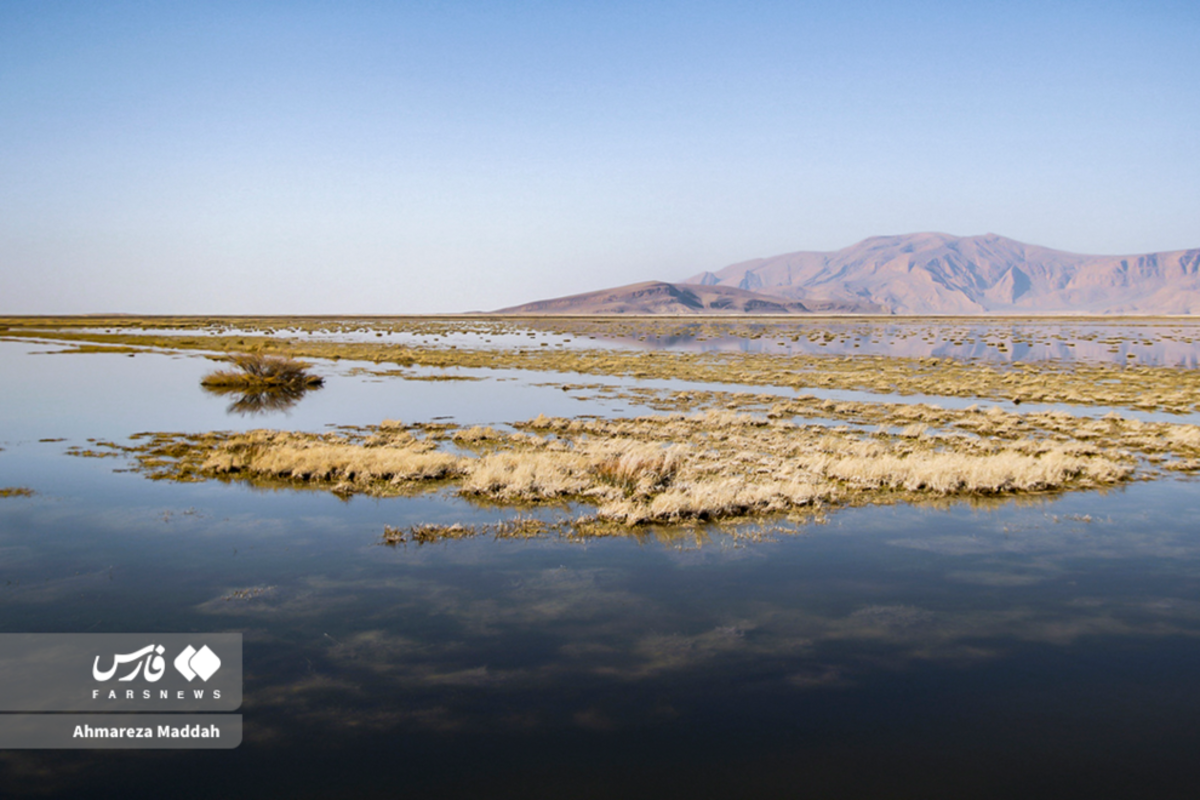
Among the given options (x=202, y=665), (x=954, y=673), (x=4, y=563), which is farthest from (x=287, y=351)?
(x=954, y=673)

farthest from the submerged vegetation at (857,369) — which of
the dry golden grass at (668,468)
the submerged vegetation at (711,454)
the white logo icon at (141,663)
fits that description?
the white logo icon at (141,663)

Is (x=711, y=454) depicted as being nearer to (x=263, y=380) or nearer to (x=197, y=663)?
(x=197, y=663)

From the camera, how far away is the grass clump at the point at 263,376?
122ft

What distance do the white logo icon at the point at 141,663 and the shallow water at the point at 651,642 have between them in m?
0.65

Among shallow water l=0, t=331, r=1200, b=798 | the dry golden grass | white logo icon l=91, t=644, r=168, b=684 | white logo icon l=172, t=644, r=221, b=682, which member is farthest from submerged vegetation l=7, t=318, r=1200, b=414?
white logo icon l=91, t=644, r=168, b=684

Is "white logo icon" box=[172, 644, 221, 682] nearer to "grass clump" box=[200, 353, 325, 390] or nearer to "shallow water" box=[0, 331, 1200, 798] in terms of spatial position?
"shallow water" box=[0, 331, 1200, 798]

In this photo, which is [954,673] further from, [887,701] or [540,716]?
[540,716]

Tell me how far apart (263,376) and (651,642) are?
34637 mm

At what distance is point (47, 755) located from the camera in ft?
21.8

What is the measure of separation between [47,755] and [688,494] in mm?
10896

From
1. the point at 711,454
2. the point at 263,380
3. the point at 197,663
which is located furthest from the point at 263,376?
the point at 197,663

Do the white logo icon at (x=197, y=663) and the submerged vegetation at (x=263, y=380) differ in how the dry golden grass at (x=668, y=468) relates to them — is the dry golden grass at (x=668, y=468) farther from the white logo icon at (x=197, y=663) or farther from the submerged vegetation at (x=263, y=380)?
the submerged vegetation at (x=263, y=380)

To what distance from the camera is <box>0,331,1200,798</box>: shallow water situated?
6.52 metres

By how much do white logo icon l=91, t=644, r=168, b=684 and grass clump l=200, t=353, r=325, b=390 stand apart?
30.3 metres
